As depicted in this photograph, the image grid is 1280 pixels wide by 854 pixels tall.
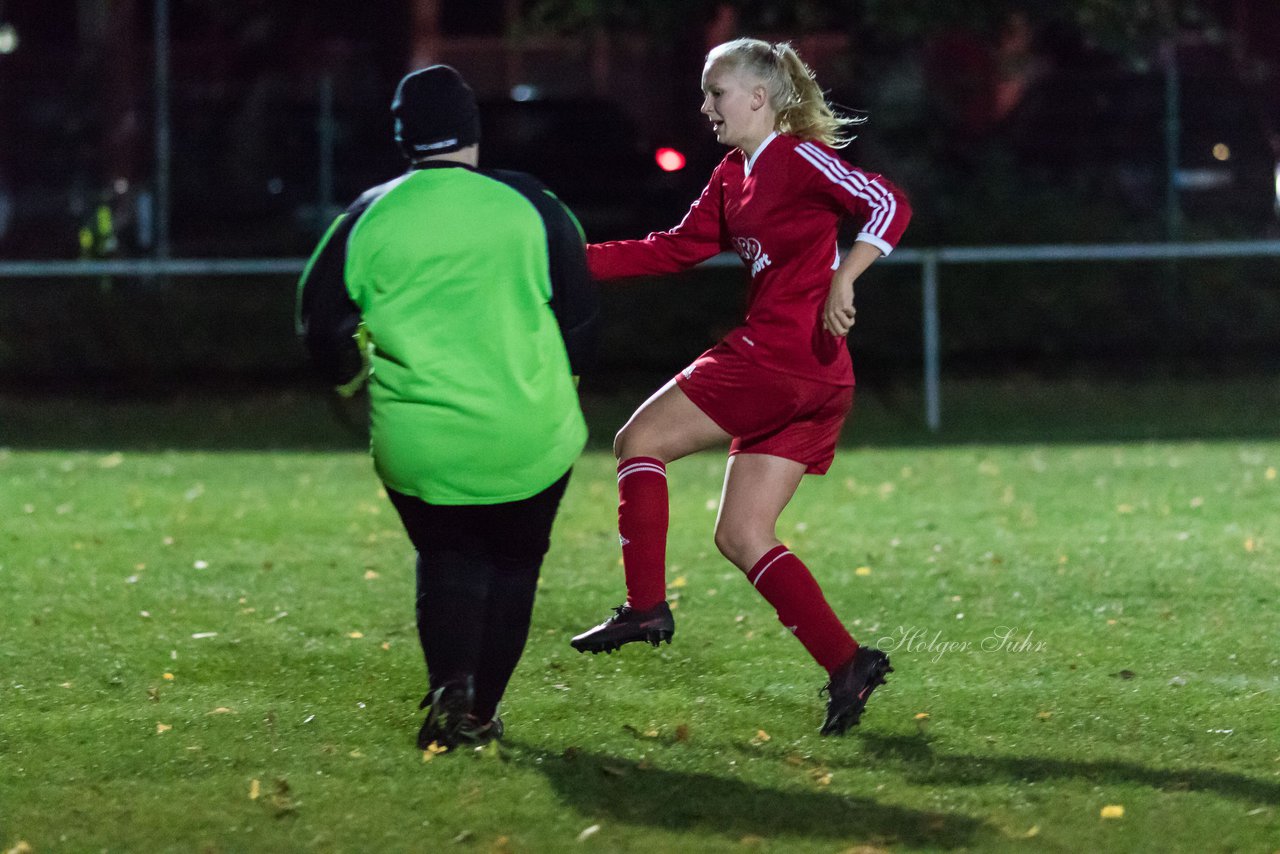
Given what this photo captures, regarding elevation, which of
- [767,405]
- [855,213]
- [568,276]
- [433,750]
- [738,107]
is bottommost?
[433,750]

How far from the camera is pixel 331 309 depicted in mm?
4680

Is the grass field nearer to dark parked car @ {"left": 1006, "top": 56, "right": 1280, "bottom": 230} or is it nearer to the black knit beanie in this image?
the black knit beanie

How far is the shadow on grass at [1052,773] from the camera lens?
472 cm

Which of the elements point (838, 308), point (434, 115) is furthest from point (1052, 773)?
point (434, 115)

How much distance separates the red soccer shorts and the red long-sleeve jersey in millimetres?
36

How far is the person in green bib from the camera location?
4629 millimetres

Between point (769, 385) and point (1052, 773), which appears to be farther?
point (769, 385)

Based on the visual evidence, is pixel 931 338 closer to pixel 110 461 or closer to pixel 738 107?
pixel 110 461

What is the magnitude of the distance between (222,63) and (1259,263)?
1301cm

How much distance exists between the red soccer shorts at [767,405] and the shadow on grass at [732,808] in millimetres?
905

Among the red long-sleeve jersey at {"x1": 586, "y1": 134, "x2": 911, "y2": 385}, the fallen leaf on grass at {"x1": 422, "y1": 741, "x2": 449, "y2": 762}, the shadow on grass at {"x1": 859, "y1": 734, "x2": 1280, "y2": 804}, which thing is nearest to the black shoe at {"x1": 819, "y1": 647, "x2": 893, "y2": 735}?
the shadow on grass at {"x1": 859, "y1": 734, "x2": 1280, "y2": 804}

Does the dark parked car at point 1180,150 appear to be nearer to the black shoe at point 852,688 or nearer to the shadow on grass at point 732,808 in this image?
the black shoe at point 852,688

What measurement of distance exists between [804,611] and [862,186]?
3.68 feet

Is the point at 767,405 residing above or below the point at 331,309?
below
